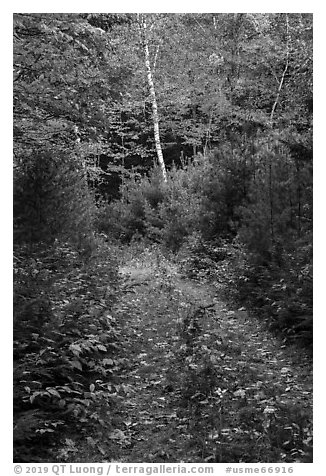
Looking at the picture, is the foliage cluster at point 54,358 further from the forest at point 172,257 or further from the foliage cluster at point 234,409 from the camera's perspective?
the foliage cluster at point 234,409

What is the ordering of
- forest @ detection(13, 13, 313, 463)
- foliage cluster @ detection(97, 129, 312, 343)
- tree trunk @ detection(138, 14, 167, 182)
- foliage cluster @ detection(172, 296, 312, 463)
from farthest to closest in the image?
tree trunk @ detection(138, 14, 167, 182), foliage cluster @ detection(97, 129, 312, 343), forest @ detection(13, 13, 313, 463), foliage cluster @ detection(172, 296, 312, 463)

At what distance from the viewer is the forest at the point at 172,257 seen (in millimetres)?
4277

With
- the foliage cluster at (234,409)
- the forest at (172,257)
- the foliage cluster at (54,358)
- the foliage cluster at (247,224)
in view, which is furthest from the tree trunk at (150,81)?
the foliage cluster at (234,409)

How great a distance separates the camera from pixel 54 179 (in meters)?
7.41

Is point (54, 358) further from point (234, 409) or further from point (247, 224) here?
point (247, 224)

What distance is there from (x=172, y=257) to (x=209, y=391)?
601 centimetres

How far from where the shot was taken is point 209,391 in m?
4.80

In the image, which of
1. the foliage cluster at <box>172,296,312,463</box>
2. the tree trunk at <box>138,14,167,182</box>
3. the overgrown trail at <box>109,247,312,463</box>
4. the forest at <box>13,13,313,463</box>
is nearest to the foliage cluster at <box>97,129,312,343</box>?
the forest at <box>13,13,313,463</box>

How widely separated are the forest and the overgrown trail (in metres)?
0.02

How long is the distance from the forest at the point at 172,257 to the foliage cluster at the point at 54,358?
0.02 metres

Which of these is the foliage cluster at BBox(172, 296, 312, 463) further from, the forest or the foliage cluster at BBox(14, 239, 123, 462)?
the foliage cluster at BBox(14, 239, 123, 462)

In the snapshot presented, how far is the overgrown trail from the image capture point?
399 centimetres

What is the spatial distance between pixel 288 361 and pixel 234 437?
1.51 m
